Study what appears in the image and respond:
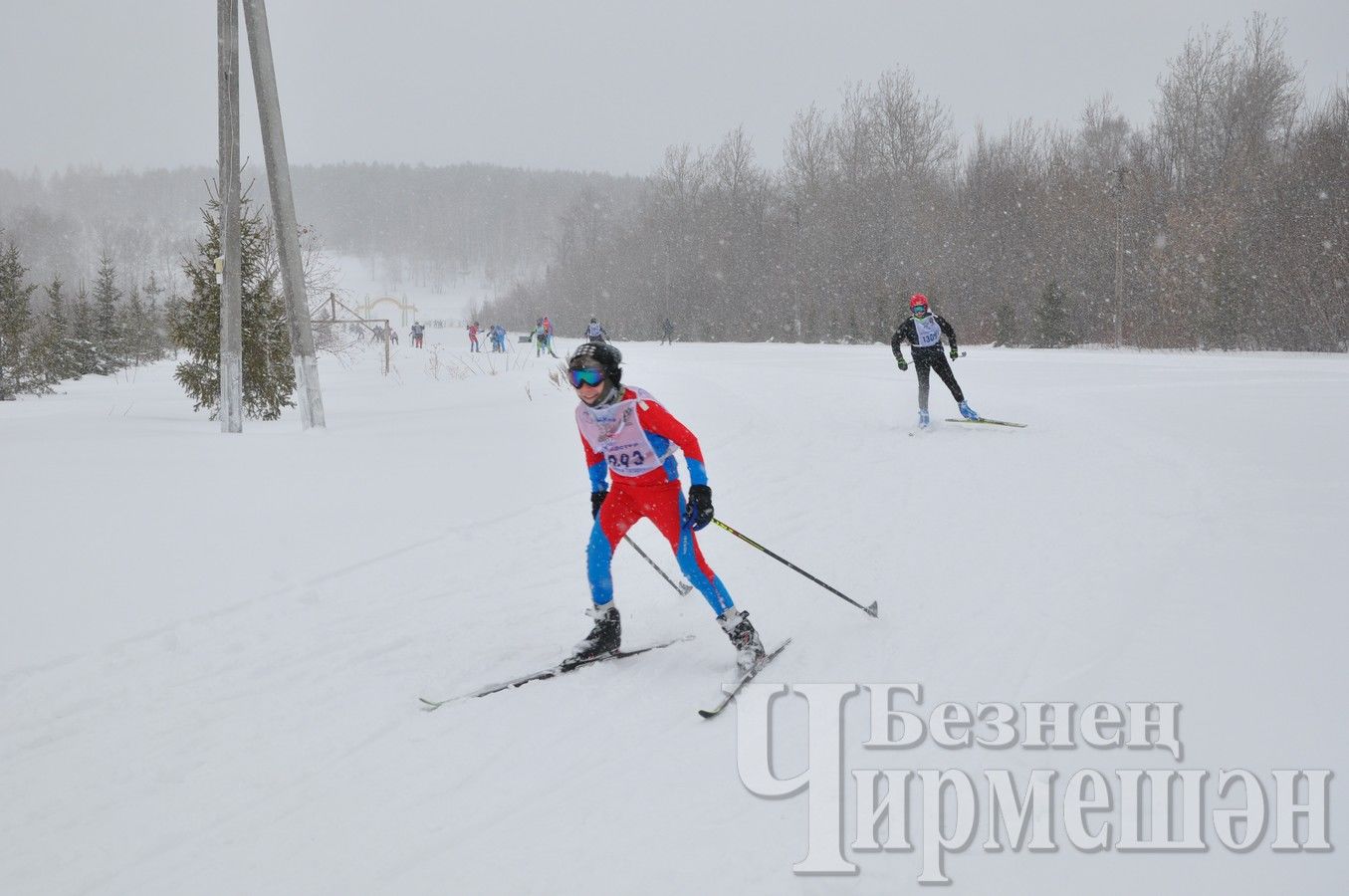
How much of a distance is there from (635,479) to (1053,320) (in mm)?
31454

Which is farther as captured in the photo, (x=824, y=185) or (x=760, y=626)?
(x=824, y=185)

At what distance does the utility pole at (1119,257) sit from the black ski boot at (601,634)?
1232 inches

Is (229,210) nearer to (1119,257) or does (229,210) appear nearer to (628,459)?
(628,459)

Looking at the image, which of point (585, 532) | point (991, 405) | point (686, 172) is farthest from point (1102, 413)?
point (686, 172)

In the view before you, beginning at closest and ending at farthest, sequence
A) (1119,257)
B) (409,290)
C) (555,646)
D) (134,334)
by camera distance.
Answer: (555,646) → (1119,257) → (134,334) → (409,290)

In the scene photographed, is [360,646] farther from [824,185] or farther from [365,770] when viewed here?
[824,185]

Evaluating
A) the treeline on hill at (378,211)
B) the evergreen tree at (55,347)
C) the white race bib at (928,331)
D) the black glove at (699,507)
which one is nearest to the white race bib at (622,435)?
the black glove at (699,507)

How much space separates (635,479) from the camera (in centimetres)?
413

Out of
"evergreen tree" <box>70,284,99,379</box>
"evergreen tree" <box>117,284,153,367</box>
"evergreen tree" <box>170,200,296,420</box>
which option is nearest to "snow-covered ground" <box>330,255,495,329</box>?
"evergreen tree" <box>117,284,153,367</box>

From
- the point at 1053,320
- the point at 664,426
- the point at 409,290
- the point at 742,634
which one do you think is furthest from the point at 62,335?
the point at 409,290

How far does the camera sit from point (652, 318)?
215 ft

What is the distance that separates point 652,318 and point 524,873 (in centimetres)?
6406

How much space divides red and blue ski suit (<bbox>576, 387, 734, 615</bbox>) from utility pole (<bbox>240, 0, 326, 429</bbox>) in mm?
7545

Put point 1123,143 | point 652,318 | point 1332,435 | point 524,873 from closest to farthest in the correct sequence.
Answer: point 524,873, point 1332,435, point 1123,143, point 652,318
